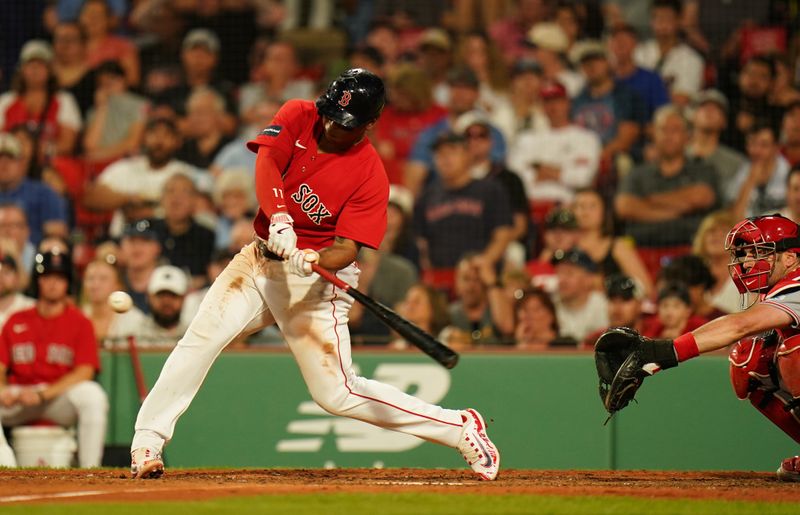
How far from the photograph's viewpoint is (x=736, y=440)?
8.24m

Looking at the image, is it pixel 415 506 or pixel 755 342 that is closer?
pixel 415 506

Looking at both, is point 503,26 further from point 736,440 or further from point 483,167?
point 736,440

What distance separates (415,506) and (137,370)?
4019 mm

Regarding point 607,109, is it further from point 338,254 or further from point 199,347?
point 199,347

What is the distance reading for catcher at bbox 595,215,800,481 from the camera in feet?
18.6

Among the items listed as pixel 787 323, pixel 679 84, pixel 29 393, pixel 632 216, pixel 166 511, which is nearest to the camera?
pixel 166 511

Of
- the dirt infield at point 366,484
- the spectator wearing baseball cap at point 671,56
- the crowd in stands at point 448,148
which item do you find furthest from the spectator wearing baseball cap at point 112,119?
the dirt infield at point 366,484

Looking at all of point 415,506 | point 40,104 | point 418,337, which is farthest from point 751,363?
point 40,104

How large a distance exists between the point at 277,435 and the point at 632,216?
11.7ft

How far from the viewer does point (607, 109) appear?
10.8m

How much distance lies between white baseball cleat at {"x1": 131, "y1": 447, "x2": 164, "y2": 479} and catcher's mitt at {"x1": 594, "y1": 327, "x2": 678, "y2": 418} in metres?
2.16

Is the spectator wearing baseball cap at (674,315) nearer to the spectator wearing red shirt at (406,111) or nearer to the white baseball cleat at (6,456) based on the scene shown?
the spectator wearing red shirt at (406,111)

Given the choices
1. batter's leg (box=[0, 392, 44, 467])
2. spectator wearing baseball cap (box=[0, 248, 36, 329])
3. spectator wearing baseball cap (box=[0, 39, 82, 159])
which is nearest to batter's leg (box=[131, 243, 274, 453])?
batter's leg (box=[0, 392, 44, 467])

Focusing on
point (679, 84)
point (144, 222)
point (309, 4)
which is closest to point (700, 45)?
point (679, 84)
